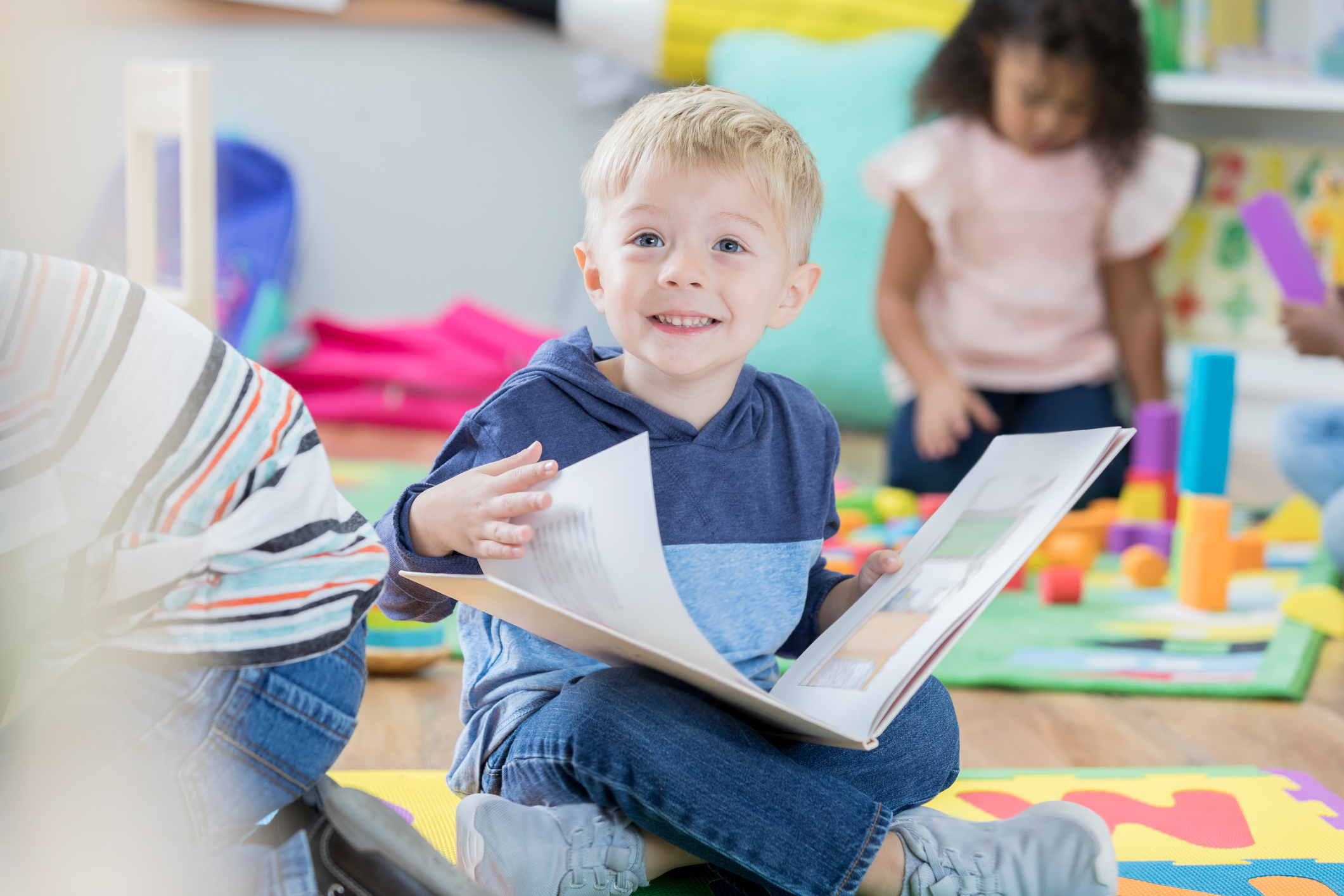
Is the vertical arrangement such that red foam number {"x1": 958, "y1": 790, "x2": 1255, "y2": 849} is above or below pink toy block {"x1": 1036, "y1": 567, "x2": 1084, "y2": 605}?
above

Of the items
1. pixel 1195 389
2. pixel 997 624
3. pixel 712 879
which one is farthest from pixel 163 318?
pixel 1195 389

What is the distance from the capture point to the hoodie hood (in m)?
0.71

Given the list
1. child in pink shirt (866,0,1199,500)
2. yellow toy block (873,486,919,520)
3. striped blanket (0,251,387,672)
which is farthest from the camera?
child in pink shirt (866,0,1199,500)

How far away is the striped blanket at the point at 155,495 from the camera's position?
0.47 meters

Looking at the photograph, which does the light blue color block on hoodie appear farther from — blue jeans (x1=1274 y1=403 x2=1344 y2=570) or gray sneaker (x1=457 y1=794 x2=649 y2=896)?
gray sneaker (x1=457 y1=794 x2=649 y2=896)

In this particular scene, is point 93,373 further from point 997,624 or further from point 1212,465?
point 1212,465

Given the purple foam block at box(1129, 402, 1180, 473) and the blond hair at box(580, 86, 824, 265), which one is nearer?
the blond hair at box(580, 86, 824, 265)

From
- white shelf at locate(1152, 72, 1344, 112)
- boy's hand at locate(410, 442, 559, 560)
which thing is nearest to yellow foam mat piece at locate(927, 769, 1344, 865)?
boy's hand at locate(410, 442, 559, 560)

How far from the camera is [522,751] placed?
0.66m

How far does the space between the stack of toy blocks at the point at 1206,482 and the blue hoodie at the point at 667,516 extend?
62 centimetres

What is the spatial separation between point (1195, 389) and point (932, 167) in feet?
2.01

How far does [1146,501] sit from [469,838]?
1.08 metres

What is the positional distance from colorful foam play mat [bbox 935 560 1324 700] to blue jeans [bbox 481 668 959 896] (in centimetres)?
45

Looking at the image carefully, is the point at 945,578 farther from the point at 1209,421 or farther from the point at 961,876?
the point at 1209,421
